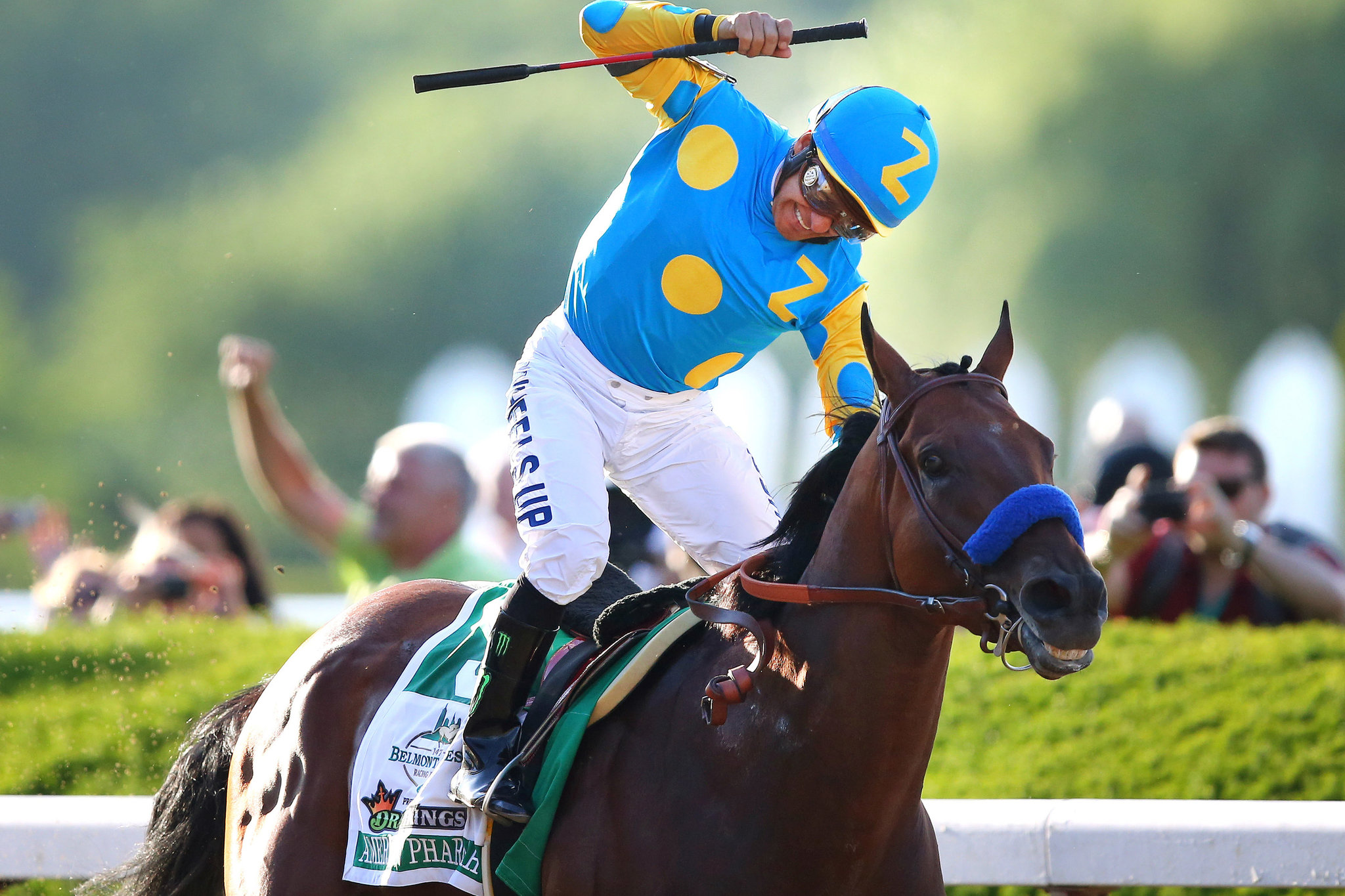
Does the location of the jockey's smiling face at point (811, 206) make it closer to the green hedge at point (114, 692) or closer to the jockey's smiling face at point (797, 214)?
the jockey's smiling face at point (797, 214)

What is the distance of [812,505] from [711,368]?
0.49 metres

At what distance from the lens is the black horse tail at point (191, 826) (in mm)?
3916

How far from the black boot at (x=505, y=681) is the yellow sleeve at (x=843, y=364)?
771 millimetres

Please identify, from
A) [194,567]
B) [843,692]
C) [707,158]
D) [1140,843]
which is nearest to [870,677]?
[843,692]

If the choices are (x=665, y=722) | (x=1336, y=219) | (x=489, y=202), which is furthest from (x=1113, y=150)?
(x=665, y=722)

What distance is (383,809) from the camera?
3281mm

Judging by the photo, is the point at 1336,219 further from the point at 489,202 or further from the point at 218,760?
the point at 218,760

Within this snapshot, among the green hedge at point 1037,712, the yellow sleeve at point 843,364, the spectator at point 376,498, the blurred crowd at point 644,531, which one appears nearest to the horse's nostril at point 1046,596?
the yellow sleeve at point 843,364

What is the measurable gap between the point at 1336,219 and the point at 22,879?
55.8ft

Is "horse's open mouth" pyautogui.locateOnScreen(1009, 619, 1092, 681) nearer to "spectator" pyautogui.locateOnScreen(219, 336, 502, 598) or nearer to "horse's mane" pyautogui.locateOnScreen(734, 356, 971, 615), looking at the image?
"horse's mane" pyautogui.locateOnScreen(734, 356, 971, 615)

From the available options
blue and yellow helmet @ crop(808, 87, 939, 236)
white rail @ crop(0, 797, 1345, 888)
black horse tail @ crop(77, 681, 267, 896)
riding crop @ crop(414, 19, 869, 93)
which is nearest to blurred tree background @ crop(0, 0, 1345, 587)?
black horse tail @ crop(77, 681, 267, 896)

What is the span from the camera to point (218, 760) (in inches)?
157

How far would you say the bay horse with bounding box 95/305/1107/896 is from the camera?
246cm

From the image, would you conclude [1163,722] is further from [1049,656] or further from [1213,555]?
[1049,656]
